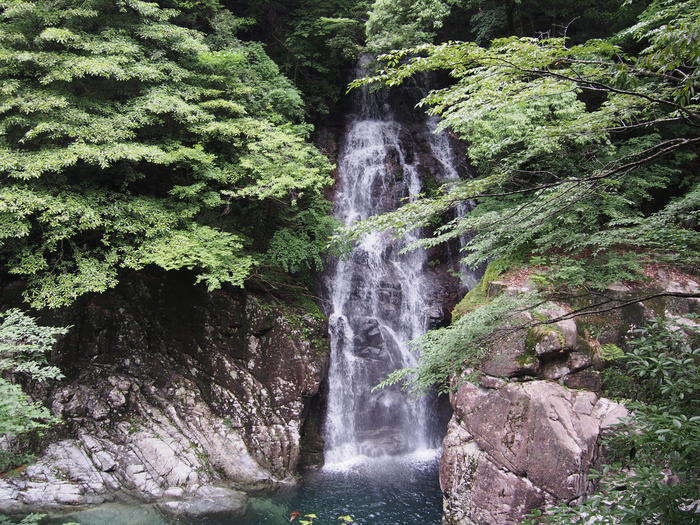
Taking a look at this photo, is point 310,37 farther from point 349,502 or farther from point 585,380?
point 349,502

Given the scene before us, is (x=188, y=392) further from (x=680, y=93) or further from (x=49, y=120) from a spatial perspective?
(x=680, y=93)

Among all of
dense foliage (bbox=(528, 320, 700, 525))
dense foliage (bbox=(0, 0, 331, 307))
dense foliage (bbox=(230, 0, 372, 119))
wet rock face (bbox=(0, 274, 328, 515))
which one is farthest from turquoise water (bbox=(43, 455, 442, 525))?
dense foliage (bbox=(230, 0, 372, 119))

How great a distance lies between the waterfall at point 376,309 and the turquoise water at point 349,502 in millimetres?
769

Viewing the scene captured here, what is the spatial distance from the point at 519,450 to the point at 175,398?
22.8 feet

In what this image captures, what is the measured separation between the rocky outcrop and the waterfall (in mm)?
3395

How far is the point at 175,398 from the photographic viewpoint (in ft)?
29.5

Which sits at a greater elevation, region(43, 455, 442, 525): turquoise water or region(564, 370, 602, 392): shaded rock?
region(564, 370, 602, 392): shaded rock

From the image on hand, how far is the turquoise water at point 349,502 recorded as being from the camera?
7199 millimetres

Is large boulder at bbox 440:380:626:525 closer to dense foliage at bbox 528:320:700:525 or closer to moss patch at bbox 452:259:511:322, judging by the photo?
moss patch at bbox 452:259:511:322

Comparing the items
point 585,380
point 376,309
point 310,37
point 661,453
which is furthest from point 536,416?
point 310,37

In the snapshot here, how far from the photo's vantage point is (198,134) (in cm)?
951

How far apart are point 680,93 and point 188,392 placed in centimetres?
954

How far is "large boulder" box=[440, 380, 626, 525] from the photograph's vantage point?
20.6 ft

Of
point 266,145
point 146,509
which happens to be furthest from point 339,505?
point 266,145
